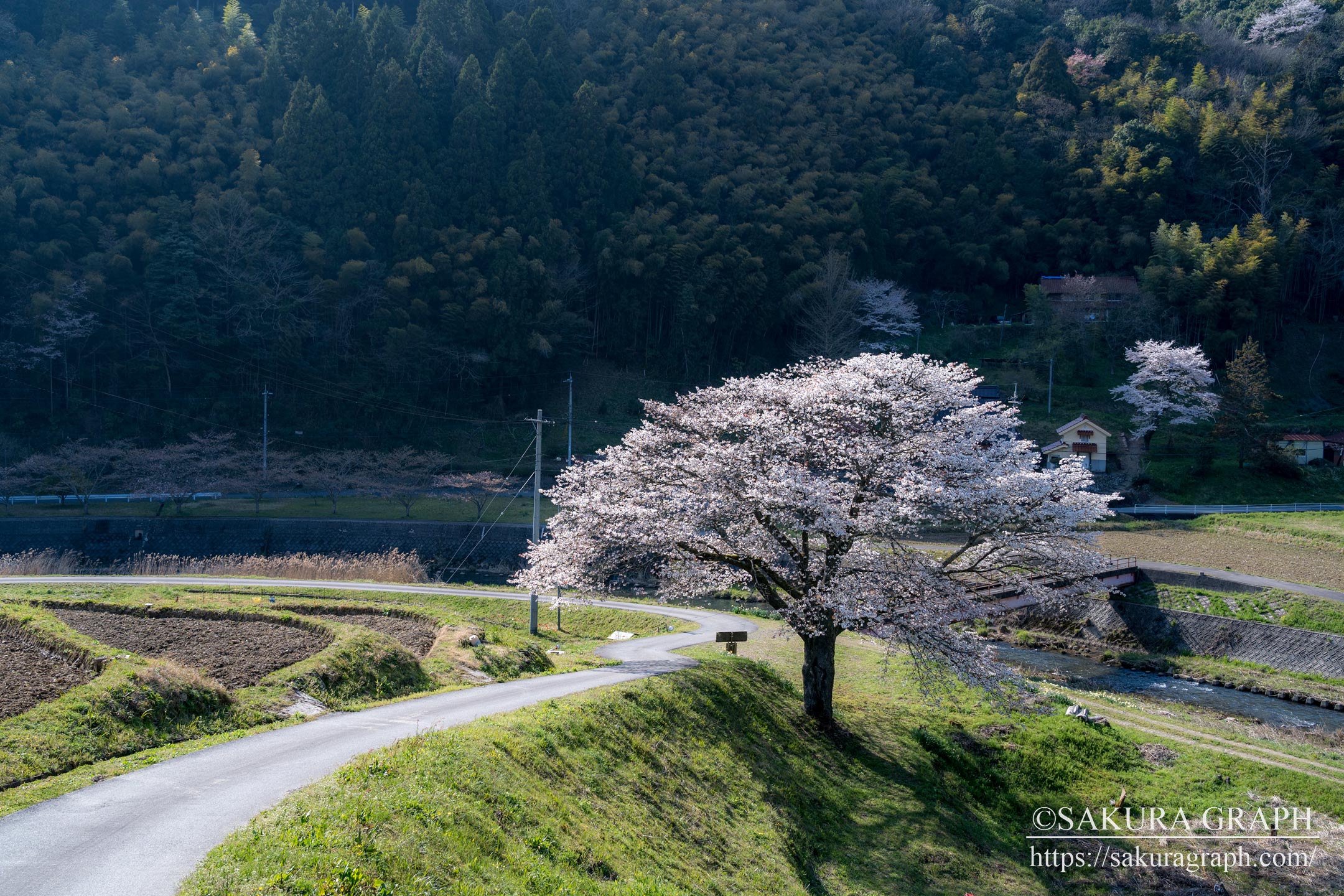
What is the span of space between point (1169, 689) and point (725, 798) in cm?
1944

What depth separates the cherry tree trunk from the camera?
15.5m

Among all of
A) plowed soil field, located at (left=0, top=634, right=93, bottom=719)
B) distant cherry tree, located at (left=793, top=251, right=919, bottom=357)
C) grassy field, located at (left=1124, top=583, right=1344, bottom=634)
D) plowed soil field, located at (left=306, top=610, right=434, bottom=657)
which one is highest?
Result: distant cherry tree, located at (left=793, top=251, right=919, bottom=357)

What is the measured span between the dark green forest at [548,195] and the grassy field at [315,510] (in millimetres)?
10725

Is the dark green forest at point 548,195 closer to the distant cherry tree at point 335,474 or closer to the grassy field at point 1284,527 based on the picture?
the distant cherry tree at point 335,474

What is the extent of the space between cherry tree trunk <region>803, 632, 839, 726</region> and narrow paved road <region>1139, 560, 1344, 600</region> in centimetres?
2245

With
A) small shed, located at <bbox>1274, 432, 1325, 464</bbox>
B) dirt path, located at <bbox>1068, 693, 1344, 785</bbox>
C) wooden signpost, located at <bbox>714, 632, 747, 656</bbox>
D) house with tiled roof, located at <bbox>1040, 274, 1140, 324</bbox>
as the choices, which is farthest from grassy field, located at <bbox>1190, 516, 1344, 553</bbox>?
wooden signpost, located at <bbox>714, 632, 747, 656</bbox>

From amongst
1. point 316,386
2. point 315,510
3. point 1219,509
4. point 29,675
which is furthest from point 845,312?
point 29,675

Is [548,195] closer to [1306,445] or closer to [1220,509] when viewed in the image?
[1220,509]

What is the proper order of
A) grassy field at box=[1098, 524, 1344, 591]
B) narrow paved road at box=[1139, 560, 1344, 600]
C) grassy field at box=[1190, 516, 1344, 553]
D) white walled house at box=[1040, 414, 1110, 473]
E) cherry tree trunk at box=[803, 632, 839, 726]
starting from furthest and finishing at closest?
white walled house at box=[1040, 414, 1110, 473]
grassy field at box=[1190, 516, 1344, 553]
grassy field at box=[1098, 524, 1344, 591]
narrow paved road at box=[1139, 560, 1344, 600]
cherry tree trunk at box=[803, 632, 839, 726]

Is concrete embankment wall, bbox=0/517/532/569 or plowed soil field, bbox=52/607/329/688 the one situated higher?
plowed soil field, bbox=52/607/329/688

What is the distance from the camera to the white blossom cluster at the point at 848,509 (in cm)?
1374

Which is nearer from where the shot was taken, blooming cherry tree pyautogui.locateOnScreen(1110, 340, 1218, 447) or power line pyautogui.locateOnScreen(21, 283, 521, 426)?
blooming cherry tree pyautogui.locateOnScreen(1110, 340, 1218, 447)

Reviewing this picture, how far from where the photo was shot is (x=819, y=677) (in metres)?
15.7

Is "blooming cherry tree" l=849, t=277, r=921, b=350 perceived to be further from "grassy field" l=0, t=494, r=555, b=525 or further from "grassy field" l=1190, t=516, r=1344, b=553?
"grassy field" l=0, t=494, r=555, b=525
